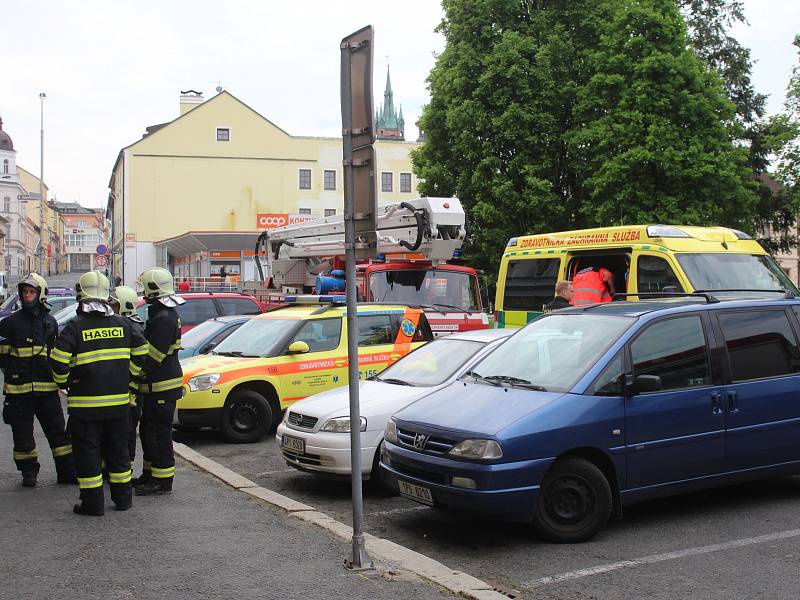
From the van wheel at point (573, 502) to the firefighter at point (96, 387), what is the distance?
10.9 ft

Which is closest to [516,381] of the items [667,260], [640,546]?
[640,546]

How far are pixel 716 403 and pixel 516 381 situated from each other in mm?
1577

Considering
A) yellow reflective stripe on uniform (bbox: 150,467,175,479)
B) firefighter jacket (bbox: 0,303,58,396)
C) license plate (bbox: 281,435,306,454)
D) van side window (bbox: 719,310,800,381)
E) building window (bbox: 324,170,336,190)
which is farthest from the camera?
building window (bbox: 324,170,336,190)

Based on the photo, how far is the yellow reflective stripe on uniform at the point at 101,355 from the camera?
6.74 metres

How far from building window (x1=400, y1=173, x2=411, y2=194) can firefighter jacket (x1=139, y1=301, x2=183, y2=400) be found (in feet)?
194

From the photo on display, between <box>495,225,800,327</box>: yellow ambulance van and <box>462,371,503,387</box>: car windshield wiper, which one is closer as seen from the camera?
<box>462,371,503,387</box>: car windshield wiper

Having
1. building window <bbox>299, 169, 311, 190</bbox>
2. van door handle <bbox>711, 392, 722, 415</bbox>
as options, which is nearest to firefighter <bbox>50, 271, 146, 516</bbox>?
van door handle <bbox>711, 392, 722, 415</bbox>

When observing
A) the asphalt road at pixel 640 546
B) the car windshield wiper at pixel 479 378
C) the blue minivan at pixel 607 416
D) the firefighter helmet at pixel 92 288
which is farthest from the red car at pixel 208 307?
the blue minivan at pixel 607 416

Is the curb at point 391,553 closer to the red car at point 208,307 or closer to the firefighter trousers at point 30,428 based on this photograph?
the firefighter trousers at point 30,428

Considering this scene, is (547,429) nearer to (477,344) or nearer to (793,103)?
(477,344)

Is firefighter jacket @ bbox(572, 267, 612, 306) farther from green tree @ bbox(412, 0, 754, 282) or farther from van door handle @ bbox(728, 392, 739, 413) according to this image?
green tree @ bbox(412, 0, 754, 282)

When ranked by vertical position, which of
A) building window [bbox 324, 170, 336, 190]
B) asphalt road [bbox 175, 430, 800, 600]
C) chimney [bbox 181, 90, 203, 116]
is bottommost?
asphalt road [bbox 175, 430, 800, 600]

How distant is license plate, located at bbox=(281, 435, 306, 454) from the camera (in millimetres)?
7930

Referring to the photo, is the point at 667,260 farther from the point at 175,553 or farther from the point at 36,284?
the point at 175,553
